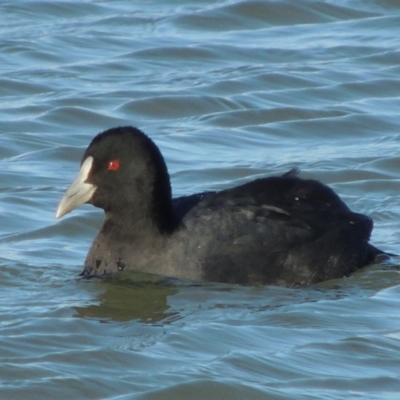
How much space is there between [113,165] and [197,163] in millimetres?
3089

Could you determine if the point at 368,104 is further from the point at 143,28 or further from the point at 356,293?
the point at 356,293

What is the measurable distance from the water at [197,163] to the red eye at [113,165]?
84 cm

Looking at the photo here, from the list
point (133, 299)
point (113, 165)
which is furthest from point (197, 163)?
point (133, 299)

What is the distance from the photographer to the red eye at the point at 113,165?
9.67 m

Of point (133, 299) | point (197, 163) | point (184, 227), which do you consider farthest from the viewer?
point (197, 163)

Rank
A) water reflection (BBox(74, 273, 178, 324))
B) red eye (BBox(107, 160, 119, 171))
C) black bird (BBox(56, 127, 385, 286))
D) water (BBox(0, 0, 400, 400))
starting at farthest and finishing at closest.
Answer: red eye (BBox(107, 160, 119, 171)), black bird (BBox(56, 127, 385, 286)), water reflection (BBox(74, 273, 178, 324)), water (BBox(0, 0, 400, 400))

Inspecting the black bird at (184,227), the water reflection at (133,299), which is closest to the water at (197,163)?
the water reflection at (133,299)

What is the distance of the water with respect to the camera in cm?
794

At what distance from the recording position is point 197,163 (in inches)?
500

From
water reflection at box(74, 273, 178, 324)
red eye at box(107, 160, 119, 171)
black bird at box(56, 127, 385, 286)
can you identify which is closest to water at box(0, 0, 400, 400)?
water reflection at box(74, 273, 178, 324)

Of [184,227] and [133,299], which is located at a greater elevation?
[184,227]

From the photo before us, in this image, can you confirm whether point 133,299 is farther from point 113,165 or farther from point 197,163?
point 197,163

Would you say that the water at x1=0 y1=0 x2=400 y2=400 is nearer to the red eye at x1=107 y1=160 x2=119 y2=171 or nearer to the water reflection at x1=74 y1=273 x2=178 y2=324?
the water reflection at x1=74 y1=273 x2=178 y2=324

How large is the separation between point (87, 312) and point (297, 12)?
31.0ft
